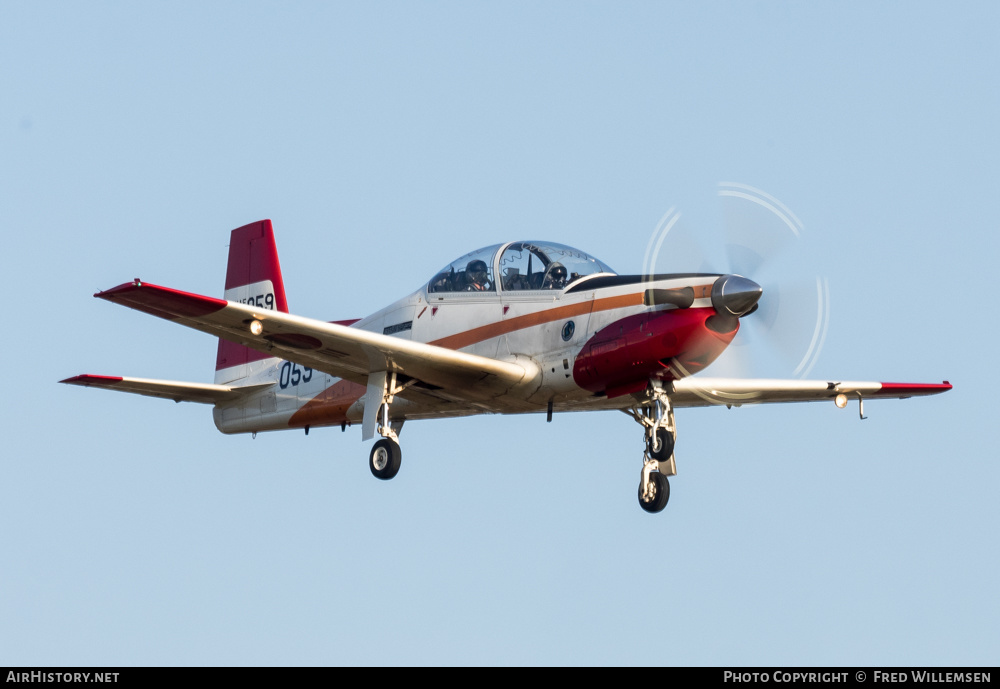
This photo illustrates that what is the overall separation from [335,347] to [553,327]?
11.1 feet

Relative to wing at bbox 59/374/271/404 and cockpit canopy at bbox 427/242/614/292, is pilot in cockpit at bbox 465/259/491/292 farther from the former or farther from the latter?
wing at bbox 59/374/271/404

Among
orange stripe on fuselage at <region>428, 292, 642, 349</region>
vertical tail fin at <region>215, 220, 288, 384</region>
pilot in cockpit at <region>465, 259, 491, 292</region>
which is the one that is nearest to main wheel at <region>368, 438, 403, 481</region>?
orange stripe on fuselage at <region>428, 292, 642, 349</region>

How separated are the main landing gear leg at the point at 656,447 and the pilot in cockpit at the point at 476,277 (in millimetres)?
3145

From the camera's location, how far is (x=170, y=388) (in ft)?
79.0

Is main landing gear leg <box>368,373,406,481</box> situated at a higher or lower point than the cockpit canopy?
lower

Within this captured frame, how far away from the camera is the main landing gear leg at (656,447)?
65.1 feet

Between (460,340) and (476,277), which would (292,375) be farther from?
(476,277)

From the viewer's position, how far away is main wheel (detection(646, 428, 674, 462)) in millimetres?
19766

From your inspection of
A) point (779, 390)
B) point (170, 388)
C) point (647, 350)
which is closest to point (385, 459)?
point (647, 350)

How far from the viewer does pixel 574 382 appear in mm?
20391

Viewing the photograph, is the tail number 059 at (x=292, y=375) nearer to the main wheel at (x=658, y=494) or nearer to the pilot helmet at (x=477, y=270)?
the pilot helmet at (x=477, y=270)
